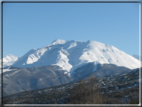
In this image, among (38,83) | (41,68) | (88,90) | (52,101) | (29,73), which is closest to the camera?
(88,90)

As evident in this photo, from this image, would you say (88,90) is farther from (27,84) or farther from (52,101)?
(27,84)

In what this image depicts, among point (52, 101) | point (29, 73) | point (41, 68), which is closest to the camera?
point (52, 101)

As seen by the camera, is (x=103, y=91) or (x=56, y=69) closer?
(x=103, y=91)

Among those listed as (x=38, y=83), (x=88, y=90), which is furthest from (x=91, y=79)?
→ (x=38, y=83)

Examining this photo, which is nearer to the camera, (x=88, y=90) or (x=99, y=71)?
(x=88, y=90)

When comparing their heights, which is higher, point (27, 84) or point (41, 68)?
point (41, 68)

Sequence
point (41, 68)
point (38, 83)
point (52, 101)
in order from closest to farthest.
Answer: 1. point (52, 101)
2. point (38, 83)
3. point (41, 68)

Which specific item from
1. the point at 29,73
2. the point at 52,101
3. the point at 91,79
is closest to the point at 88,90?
the point at 91,79

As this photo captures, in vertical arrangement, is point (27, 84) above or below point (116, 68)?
below

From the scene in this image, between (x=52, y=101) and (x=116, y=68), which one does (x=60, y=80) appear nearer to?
(x=116, y=68)
